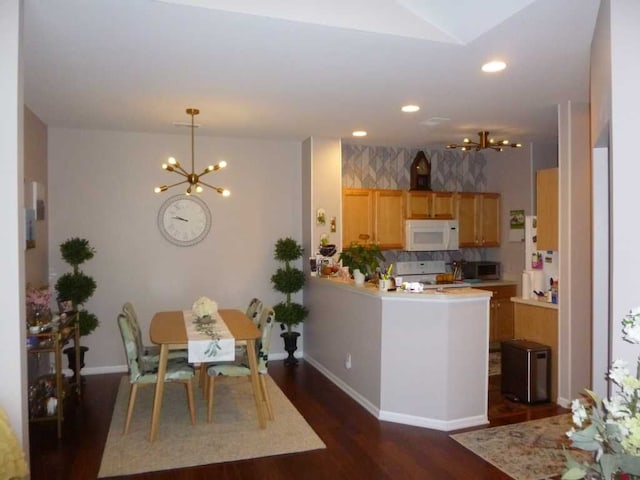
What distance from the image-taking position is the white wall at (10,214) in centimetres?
229

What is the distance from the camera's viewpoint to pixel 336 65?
11.0 feet

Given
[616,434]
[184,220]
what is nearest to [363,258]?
[184,220]

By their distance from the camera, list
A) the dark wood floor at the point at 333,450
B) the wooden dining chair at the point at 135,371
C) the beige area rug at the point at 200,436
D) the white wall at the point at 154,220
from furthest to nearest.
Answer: the white wall at the point at 154,220 → the wooden dining chair at the point at 135,371 → the beige area rug at the point at 200,436 → the dark wood floor at the point at 333,450

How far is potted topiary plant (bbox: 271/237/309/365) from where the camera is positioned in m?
5.84

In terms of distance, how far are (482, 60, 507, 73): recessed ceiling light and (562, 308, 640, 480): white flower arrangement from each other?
2315 millimetres

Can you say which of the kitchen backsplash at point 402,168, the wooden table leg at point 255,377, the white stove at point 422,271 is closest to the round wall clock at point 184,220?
the kitchen backsplash at point 402,168

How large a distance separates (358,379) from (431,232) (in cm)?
265

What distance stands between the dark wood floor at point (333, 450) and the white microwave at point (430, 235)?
2286 mm

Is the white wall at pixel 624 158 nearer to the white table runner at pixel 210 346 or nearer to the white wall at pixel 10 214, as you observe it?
the white table runner at pixel 210 346

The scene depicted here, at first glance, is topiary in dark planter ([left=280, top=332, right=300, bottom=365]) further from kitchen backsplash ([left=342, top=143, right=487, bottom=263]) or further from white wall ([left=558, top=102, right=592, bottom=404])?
white wall ([left=558, top=102, right=592, bottom=404])

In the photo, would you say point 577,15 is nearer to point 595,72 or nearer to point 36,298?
point 595,72

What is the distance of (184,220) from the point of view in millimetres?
5781

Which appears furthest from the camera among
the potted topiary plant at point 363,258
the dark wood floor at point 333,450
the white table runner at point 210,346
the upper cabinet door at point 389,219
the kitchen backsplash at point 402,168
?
the kitchen backsplash at point 402,168

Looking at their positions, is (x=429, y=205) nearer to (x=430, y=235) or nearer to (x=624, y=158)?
(x=430, y=235)
